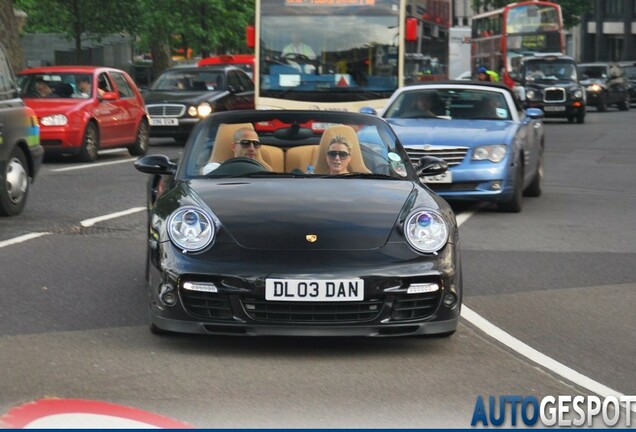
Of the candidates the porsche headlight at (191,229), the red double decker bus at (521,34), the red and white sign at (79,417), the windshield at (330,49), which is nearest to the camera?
the red and white sign at (79,417)

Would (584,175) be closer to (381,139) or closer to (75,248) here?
(75,248)

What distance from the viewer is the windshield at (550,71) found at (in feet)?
147

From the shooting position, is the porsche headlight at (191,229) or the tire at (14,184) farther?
the tire at (14,184)

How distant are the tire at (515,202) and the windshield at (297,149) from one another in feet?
21.2

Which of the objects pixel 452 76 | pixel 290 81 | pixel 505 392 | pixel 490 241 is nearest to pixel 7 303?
pixel 505 392

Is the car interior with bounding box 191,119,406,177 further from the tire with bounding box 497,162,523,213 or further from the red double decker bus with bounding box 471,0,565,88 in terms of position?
the red double decker bus with bounding box 471,0,565,88

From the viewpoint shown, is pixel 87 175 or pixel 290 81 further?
pixel 290 81

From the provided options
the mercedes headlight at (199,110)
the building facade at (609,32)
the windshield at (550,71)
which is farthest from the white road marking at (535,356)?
the building facade at (609,32)

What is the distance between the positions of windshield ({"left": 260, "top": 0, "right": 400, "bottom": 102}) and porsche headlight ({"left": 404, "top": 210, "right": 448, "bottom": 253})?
57.8 ft

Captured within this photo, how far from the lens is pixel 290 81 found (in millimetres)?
25531

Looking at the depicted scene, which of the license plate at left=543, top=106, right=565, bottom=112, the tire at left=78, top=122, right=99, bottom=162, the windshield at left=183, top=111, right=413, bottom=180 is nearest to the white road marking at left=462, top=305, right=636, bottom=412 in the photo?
the windshield at left=183, top=111, right=413, bottom=180

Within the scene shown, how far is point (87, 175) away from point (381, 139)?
12292mm

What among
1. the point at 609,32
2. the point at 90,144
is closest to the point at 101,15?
the point at 90,144

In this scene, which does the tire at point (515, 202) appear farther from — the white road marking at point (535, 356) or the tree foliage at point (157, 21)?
the tree foliage at point (157, 21)
